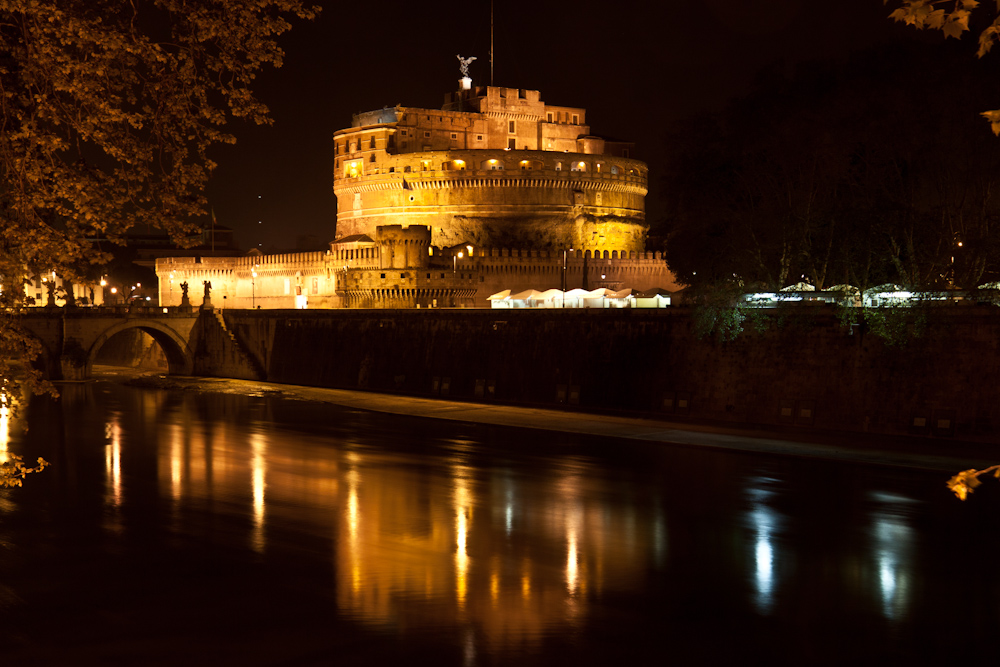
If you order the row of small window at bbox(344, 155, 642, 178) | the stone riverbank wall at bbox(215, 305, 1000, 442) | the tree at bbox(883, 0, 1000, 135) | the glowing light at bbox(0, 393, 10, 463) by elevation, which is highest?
the row of small window at bbox(344, 155, 642, 178)

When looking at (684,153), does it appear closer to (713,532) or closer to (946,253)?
(946,253)

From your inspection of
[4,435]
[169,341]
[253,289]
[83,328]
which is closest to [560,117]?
[253,289]

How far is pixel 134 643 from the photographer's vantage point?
11.1m

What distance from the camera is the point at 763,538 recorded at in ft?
51.0

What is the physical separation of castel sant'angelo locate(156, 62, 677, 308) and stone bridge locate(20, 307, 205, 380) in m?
8.63

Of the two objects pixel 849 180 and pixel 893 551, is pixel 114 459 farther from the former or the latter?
pixel 849 180

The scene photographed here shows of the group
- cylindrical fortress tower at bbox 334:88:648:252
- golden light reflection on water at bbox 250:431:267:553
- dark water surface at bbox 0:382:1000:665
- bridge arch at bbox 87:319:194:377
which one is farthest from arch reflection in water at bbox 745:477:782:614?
cylindrical fortress tower at bbox 334:88:648:252

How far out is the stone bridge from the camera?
44.4m

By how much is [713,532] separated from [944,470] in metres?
6.56

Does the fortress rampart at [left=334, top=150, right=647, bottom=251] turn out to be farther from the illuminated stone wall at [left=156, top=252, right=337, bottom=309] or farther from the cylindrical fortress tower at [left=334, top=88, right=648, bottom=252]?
the illuminated stone wall at [left=156, top=252, right=337, bottom=309]

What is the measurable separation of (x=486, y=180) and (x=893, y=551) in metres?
45.6

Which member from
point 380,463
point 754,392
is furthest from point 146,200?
point 754,392

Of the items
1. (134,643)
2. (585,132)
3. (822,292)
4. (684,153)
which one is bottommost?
(134,643)

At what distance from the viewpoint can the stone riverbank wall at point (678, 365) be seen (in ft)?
73.4
